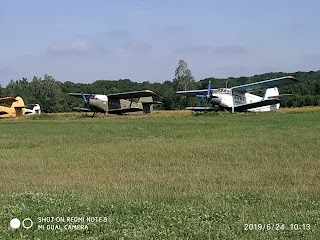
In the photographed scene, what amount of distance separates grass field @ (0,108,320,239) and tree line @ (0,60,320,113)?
67.3 meters

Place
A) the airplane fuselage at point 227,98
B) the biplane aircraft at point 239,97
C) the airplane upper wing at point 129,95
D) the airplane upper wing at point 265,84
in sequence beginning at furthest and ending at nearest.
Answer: the airplane upper wing at point 129,95, the airplane fuselage at point 227,98, the biplane aircraft at point 239,97, the airplane upper wing at point 265,84

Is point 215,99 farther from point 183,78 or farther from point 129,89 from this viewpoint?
point 129,89

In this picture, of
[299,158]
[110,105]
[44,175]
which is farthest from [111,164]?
[110,105]

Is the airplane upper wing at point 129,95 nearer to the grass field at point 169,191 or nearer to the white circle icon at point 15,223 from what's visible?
the grass field at point 169,191

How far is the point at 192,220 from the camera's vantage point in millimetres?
4949

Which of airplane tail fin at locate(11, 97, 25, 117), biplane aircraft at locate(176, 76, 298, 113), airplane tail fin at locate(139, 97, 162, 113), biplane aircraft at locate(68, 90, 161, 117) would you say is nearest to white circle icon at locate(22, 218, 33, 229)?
biplane aircraft at locate(176, 76, 298, 113)

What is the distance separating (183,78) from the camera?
92.9m

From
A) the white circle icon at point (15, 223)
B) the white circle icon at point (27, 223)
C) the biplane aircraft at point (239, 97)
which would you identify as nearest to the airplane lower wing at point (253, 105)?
the biplane aircraft at point (239, 97)

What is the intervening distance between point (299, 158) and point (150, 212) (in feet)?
21.8

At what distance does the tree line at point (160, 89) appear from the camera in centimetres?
9000

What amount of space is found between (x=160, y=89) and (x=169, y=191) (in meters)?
96.1

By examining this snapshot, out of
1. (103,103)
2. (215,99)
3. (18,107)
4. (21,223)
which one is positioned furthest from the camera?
(18,107)

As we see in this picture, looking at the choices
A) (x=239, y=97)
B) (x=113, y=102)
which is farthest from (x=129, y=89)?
(x=239, y=97)

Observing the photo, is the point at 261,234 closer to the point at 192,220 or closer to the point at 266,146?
the point at 192,220
